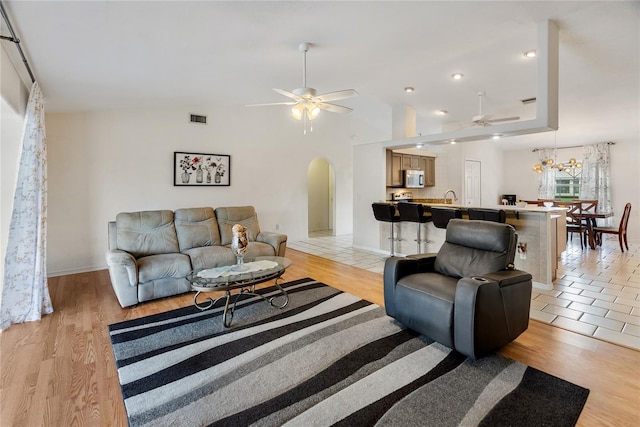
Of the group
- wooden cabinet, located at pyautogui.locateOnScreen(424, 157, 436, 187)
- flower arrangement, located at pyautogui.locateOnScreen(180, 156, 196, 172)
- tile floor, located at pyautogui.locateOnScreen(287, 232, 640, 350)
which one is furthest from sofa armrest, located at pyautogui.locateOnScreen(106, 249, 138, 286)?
wooden cabinet, located at pyautogui.locateOnScreen(424, 157, 436, 187)

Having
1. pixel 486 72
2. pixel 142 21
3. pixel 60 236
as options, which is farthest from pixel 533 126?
pixel 60 236

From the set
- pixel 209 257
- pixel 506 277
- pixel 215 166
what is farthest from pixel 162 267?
pixel 506 277

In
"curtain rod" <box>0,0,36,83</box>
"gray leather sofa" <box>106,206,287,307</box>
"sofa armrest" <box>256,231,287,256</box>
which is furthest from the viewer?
"sofa armrest" <box>256,231,287,256</box>

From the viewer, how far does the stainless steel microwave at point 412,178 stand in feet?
22.0

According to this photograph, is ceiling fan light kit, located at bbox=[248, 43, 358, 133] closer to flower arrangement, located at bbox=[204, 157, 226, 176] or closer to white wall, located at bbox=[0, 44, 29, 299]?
white wall, located at bbox=[0, 44, 29, 299]

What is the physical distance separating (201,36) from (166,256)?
249cm

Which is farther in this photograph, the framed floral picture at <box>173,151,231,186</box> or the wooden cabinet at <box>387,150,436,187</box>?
the wooden cabinet at <box>387,150,436,187</box>

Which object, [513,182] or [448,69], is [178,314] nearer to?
[448,69]

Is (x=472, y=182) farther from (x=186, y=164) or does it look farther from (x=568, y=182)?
(x=186, y=164)

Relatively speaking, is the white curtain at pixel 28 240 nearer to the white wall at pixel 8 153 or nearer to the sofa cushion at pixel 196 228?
the white wall at pixel 8 153

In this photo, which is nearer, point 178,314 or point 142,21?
point 142,21

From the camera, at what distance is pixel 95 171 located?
484 cm

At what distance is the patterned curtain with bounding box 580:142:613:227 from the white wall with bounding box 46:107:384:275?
22.3 ft

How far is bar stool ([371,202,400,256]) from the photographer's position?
5.26m
